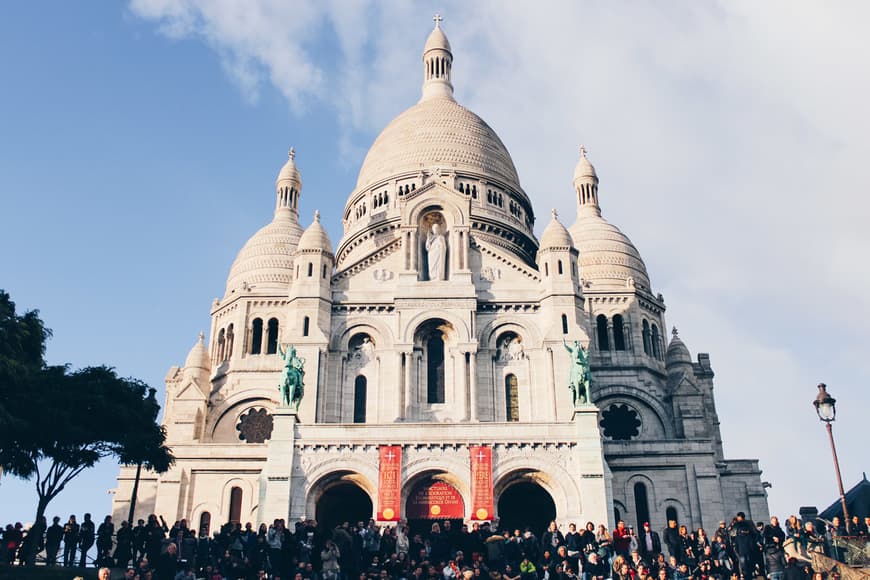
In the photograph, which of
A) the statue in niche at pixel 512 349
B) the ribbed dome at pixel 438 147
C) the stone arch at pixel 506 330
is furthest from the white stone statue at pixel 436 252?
the ribbed dome at pixel 438 147

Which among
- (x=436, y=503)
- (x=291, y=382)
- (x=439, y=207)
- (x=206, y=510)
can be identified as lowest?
(x=436, y=503)

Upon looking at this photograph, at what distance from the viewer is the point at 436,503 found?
36.6 meters

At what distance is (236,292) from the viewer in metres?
54.3

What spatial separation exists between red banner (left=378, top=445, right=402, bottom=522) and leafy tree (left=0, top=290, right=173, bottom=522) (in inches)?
355

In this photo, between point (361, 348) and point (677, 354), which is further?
point (677, 354)

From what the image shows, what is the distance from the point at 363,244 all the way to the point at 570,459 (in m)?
23.0

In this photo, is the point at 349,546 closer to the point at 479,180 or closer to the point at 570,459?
the point at 570,459

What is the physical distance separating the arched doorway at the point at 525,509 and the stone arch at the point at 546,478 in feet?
6.88

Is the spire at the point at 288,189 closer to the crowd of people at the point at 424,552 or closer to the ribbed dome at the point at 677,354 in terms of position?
the ribbed dome at the point at 677,354

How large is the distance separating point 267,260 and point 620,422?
22474 millimetres

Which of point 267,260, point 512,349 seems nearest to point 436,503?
point 512,349

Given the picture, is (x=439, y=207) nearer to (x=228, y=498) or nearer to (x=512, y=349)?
(x=512, y=349)

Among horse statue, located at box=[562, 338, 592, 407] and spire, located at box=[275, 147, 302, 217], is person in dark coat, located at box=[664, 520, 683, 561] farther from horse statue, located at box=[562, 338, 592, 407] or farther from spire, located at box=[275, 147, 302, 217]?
spire, located at box=[275, 147, 302, 217]

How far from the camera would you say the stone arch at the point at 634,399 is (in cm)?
5062
